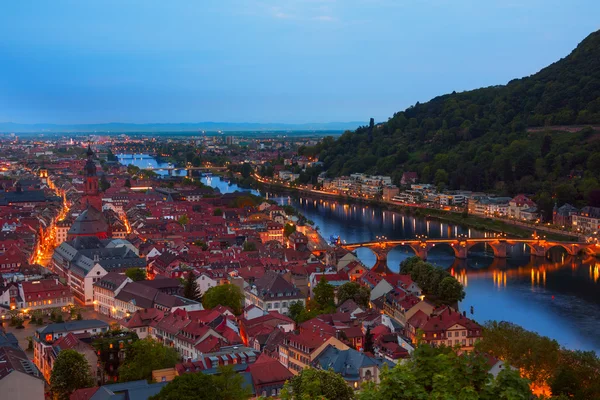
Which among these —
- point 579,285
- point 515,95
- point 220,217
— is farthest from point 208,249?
point 515,95

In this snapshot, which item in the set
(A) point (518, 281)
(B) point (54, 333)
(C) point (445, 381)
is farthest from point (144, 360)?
(A) point (518, 281)

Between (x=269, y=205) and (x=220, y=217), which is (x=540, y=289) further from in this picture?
(x=269, y=205)

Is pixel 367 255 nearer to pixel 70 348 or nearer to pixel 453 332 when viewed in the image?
pixel 453 332

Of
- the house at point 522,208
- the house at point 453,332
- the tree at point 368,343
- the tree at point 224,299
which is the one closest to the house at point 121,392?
the tree at point 368,343

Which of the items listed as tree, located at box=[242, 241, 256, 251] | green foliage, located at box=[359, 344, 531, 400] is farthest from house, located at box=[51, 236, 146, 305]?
green foliage, located at box=[359, 344, 531, 400]

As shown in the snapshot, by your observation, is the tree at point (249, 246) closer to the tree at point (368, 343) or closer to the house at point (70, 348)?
the tree at point (368, 343)

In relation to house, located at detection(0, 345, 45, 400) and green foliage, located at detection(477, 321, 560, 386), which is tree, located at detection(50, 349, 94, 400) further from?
green foliage, located at detection(477, 321, 560, 386)
